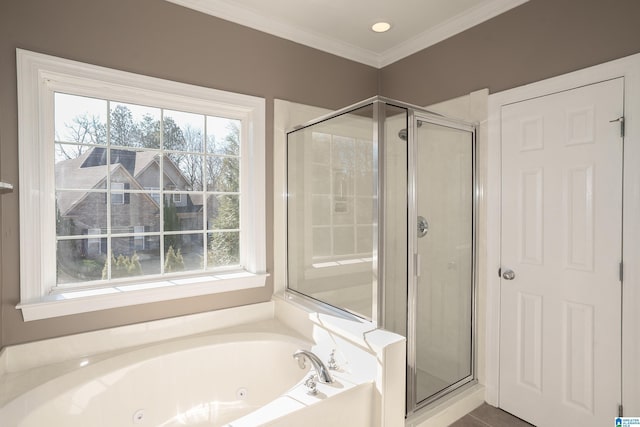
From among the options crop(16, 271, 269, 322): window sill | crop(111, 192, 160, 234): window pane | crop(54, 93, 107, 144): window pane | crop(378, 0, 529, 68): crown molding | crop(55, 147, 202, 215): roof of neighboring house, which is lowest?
crop(16, 271, 269, 322): window sill

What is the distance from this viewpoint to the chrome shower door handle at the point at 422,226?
196 cm

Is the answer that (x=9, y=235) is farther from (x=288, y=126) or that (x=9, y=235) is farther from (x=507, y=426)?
(x=507, y=426)

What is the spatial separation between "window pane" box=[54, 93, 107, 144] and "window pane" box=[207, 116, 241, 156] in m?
0.61

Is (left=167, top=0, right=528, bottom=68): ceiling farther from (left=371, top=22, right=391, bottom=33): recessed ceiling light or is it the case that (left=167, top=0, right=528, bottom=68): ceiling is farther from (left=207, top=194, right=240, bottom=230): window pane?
(left=207, top=194, right=240, bottom=230): window pane

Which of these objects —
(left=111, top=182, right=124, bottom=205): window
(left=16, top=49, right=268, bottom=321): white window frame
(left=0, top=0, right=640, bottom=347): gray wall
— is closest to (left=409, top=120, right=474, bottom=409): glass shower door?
(left=0, top=0, right=640, bottom=347): gray wall

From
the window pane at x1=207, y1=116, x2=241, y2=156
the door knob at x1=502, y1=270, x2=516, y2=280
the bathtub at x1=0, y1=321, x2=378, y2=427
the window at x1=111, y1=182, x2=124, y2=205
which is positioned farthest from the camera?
the window pane at x1=207, y1=116, x2=241, y2=156

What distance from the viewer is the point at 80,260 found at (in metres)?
1.85

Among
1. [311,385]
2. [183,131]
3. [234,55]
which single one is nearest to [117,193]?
[183,131]

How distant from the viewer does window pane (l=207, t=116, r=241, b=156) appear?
2.27 metres

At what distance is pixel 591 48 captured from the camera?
5.74ft

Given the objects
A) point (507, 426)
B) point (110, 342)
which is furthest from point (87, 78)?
point (507, 426)

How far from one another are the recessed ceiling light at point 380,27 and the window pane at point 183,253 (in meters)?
1.93

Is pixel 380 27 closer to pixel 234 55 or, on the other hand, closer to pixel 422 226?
pixel 234 55

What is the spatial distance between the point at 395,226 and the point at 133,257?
1558 millimetres
